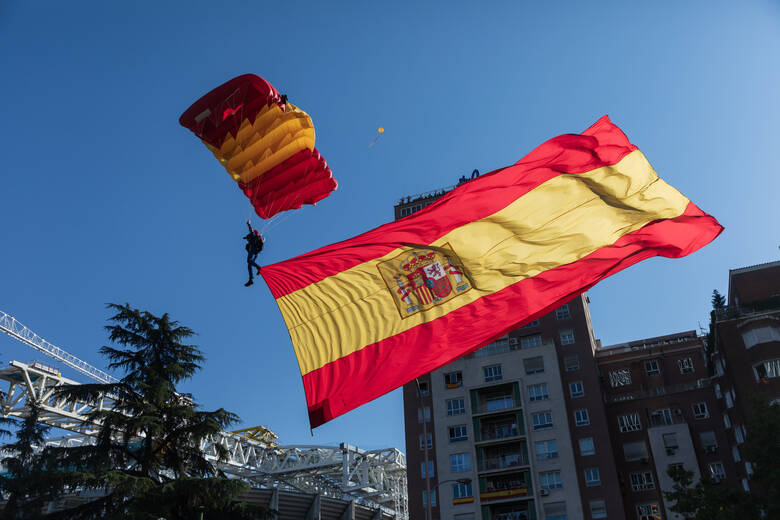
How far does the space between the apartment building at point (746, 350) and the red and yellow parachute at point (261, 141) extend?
35240 mm

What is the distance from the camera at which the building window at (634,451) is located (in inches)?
2342

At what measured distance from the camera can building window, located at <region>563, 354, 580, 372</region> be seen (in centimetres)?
6219

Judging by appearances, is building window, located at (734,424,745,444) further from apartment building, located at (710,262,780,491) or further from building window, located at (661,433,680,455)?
building window, located at (661,433,680,455)

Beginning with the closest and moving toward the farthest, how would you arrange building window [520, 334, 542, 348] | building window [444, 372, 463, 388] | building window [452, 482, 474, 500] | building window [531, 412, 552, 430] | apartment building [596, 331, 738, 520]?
1. apartment building [596, 331, 738, 520]
2. building window [452, 482, 474, 500]
3. building window [531, 412, 552, 430]
4. building window [520, 334, 542, 348]
5. building window [444, 372, 463, 388]

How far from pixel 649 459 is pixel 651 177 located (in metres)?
→ 51.9

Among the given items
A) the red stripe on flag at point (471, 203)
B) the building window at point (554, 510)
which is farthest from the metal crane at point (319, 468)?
the red stripe on flag at point (471, 203)

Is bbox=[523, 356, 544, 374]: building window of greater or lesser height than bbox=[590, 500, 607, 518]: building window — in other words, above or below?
above

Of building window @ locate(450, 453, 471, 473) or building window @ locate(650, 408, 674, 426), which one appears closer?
building window @ locate(450, 453, 471, 473)

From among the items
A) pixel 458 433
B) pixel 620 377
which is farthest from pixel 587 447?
pixel 458 433

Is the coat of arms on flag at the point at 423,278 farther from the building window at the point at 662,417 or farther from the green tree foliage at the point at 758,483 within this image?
the building window at the point at 662,417

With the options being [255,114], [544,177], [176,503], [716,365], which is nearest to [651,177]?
[544,177]

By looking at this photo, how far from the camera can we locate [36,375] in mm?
54312

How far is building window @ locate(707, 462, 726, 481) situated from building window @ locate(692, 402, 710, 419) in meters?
3.96

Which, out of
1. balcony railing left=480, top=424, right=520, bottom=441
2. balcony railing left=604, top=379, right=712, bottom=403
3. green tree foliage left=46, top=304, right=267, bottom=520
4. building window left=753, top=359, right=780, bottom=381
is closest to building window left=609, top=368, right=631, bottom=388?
balcony railing left=604, top=379, right=712, bottom=403
